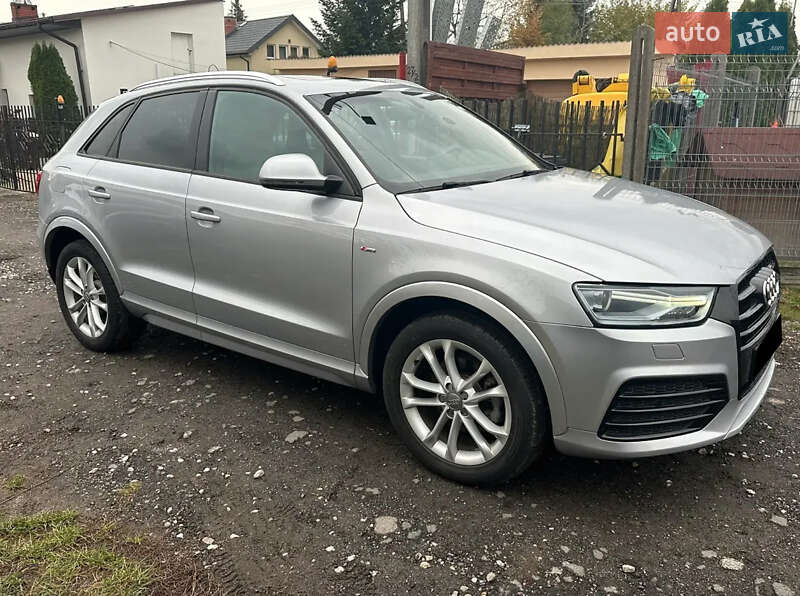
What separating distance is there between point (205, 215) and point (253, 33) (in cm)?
4029

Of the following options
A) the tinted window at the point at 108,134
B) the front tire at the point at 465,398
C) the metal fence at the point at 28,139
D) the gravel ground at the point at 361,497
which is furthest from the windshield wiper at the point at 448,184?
the metal fence at the point at 28,139

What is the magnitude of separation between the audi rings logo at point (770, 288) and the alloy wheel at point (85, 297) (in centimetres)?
386

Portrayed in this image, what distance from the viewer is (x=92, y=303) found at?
468 cm

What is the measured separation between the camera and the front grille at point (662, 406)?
Answer: 254cm

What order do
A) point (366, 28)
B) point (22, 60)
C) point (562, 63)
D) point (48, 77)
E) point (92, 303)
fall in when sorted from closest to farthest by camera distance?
point (92, 303) → point (48, 77) → point (22, 60) → point (562, 63) → point (366, 28)

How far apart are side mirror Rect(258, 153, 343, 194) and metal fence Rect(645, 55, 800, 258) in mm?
4308

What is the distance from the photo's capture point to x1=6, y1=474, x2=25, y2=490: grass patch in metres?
3.15

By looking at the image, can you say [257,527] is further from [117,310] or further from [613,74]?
[613,74]

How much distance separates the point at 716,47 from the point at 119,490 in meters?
7.06

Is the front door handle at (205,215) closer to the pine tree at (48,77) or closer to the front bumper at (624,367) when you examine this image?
the front bumper at (624,367)

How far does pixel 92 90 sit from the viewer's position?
77.7ft

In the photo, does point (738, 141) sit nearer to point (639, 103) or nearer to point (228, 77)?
point (639, 103)

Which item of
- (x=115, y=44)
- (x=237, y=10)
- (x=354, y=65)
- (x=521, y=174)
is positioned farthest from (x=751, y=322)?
(x=237, y=10)

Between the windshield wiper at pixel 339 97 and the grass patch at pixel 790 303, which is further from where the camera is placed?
the grass patch at pixel 790 303
